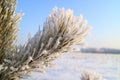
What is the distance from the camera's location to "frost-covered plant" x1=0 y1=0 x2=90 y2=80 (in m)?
1.62

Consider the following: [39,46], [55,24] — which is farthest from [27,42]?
[55,24]

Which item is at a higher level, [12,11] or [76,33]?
[12,11]

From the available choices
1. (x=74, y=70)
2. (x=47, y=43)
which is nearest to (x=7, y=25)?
(x=47, y=43)

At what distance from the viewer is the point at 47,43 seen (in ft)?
5.37

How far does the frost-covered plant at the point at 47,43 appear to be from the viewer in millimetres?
1615

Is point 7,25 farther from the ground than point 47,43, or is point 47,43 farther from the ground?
point 7,25

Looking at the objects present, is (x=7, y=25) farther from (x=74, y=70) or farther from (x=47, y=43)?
(x=74, y=70)

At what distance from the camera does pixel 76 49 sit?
5.54 ft

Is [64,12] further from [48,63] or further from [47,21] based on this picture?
[48,63]

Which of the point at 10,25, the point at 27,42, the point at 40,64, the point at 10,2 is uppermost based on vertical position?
the point at 10,2

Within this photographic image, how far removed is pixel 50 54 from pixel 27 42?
5.7 inches

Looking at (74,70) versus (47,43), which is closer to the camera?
(47,43)

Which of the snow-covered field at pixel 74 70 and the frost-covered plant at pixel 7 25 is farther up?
the frost-covered plant at pixel 7 25

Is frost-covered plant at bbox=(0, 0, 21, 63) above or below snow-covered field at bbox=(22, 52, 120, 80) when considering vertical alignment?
above
